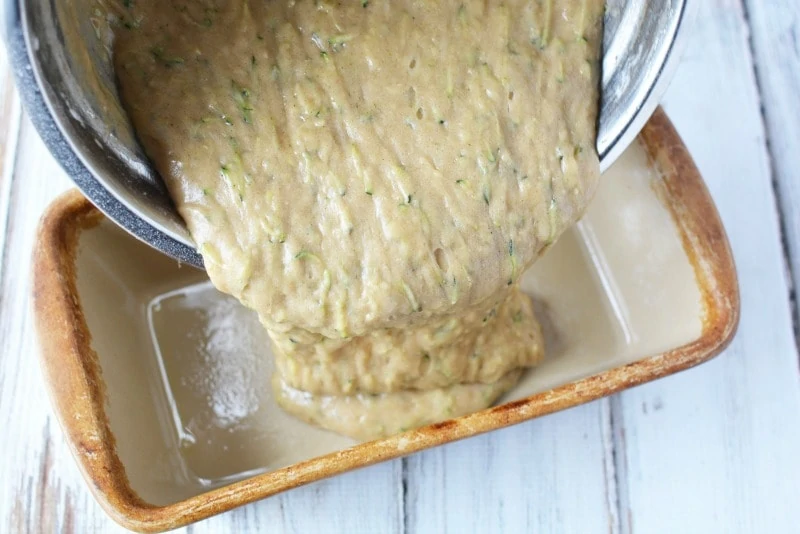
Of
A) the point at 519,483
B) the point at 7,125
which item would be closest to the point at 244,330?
the point at 519,483

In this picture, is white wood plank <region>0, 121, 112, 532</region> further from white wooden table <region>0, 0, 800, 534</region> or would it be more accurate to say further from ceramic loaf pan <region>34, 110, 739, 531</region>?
ceramic loaf pan <region>34, 110, 739, 531</region>

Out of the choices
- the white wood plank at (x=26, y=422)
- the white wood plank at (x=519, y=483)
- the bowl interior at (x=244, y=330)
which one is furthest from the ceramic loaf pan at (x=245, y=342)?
the white wood plank at (x=26, y=422)

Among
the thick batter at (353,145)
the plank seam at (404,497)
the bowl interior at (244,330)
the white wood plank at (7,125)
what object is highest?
the thick batter at (353,145)

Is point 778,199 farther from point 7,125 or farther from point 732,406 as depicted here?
point 7,125

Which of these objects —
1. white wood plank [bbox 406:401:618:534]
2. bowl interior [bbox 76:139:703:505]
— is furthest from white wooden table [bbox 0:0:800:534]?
bowl interior [bbox 76:139:703:505]

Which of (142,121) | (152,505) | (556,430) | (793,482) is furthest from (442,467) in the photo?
(142,121)

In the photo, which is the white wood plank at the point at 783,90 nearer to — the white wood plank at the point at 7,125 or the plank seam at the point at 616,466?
the plank seam at the point at 616,466
